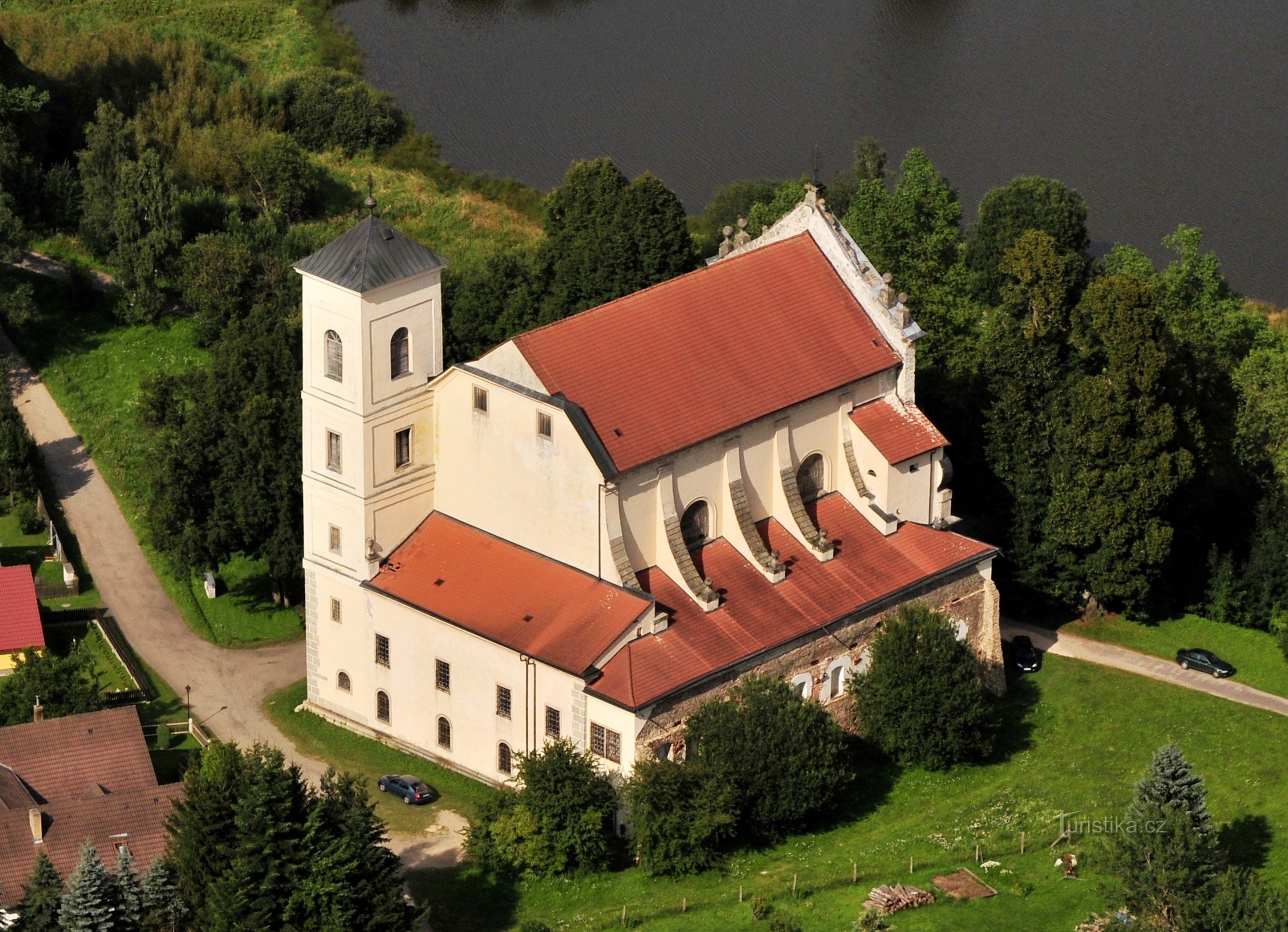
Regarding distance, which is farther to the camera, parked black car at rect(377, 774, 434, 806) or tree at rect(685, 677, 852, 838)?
parked black car at rect(377, 774, 434, 806)

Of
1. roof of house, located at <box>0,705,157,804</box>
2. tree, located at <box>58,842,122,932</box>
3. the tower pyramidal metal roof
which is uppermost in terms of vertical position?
the tower pyramidal metal roof

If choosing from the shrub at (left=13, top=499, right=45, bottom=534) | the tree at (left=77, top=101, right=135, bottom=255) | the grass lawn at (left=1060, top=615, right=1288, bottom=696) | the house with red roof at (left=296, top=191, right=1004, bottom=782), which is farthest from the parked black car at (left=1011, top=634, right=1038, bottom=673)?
the tree at (left=77, top=101, right=135, bottom=255)

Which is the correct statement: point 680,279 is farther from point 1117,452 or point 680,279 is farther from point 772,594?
point 1117,452

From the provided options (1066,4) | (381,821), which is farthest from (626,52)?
(381,821)

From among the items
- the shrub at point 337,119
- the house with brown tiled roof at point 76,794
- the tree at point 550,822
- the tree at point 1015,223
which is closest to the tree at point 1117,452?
the tree at point 550,822

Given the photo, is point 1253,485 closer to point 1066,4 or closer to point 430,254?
point 430,254

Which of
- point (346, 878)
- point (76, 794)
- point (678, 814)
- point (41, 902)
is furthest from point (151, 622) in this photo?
point (678, 814)

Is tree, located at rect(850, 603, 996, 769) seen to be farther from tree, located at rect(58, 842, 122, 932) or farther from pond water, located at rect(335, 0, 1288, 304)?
pond water, located at rect(335, 0, 1288, 304)

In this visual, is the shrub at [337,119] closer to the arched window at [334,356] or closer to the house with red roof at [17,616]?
the house with red roof at [17,616]
